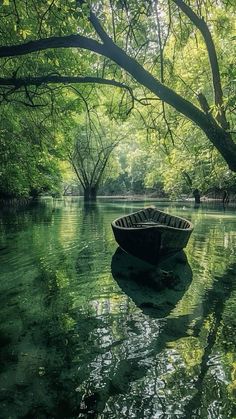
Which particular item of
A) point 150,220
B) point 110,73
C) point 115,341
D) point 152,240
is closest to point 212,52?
point 110,73

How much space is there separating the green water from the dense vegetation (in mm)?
2548

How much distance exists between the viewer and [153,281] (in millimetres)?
7754

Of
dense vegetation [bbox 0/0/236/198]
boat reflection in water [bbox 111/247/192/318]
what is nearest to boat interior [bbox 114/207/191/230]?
boat reflection in water [bbox 111/247/192/318]

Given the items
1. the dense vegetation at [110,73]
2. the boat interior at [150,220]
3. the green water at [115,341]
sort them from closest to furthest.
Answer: the green water at [115,341], the dense vegetation at [110,73], the boat interior at [150,220]

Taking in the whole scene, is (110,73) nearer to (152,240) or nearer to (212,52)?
(212,52)

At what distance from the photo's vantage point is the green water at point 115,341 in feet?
11.0

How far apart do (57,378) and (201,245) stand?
973cm

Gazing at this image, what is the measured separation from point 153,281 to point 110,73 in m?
4.47

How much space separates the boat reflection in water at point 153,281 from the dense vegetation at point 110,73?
257cm

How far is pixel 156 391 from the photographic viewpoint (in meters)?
3.53

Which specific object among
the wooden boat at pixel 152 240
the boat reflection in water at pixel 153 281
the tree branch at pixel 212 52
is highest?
the tree branch at pixel 212 52

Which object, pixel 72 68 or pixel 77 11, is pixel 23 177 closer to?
pixel 72 68

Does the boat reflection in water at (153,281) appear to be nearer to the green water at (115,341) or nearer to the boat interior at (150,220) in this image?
the green water at (115,341)

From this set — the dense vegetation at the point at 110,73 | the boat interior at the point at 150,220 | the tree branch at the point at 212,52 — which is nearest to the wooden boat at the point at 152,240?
the boat interior at the point at 150,220
